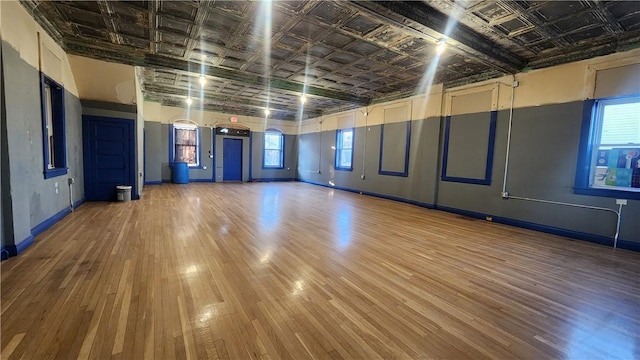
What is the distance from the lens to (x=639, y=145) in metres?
4.05

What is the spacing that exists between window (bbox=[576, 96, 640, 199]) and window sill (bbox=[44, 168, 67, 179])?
860cm

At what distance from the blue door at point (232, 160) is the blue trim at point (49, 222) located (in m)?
6.97

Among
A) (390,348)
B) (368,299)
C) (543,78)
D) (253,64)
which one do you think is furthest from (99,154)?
(543,78)

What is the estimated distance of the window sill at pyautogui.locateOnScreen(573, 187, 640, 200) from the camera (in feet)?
13.3

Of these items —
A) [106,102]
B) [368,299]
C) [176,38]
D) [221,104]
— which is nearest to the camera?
[368,299]

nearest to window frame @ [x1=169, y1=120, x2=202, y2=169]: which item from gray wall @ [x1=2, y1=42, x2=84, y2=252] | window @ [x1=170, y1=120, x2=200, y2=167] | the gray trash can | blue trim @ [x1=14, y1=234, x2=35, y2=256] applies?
window @ [x1=170, y1=120, x2=200, y2=167]

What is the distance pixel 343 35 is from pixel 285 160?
30.5ft

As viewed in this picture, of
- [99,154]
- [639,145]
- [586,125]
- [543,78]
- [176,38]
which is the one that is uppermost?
[176,38]

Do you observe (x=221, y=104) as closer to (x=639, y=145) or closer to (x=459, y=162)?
(x=459, y=162)

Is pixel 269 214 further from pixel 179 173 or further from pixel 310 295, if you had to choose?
pixel 179 173

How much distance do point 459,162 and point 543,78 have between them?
2.22m

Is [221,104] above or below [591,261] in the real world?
above

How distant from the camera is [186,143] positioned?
10984 millimetres

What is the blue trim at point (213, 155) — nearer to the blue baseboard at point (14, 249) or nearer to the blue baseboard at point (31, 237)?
the blue baseboard at point (31, 237)
